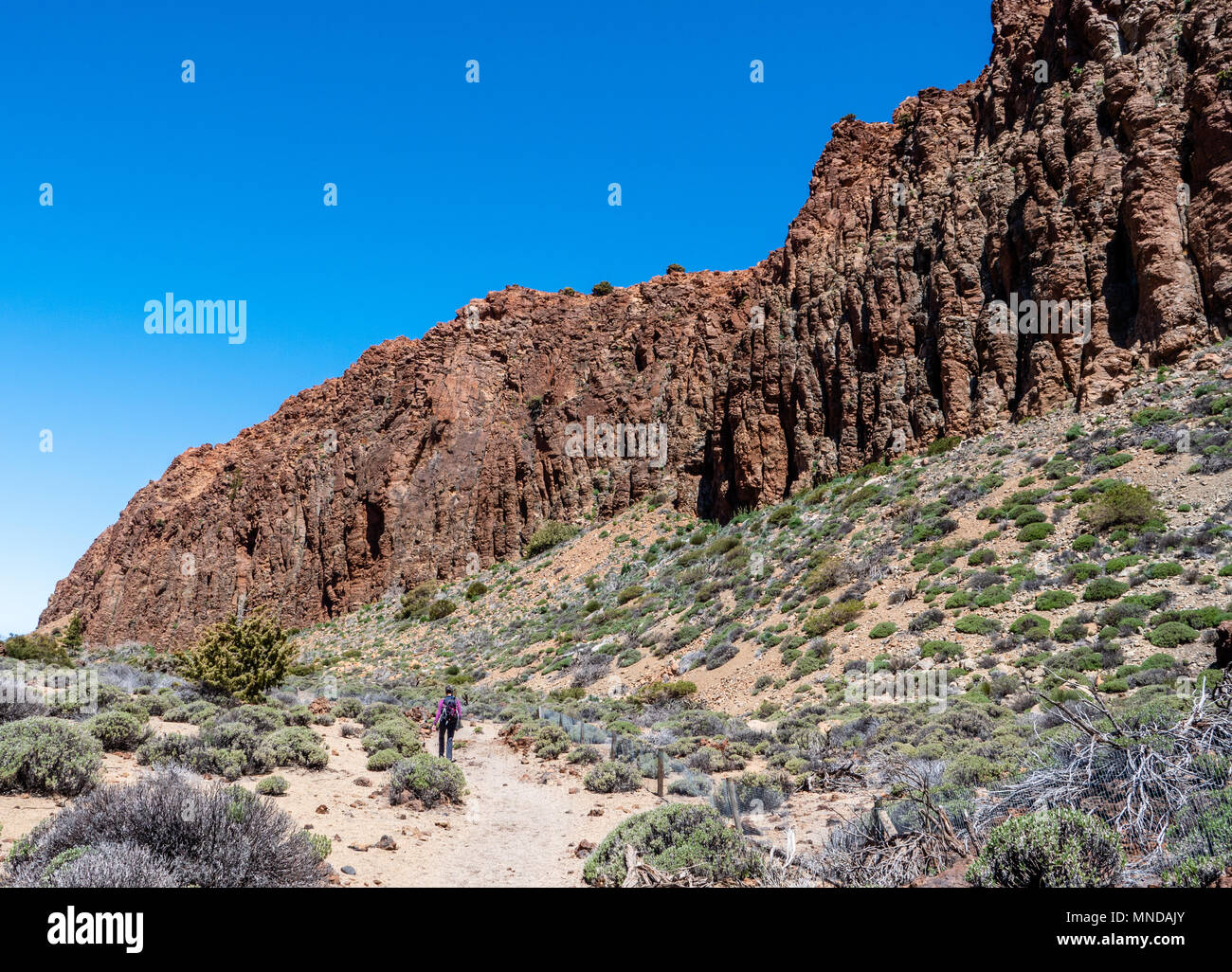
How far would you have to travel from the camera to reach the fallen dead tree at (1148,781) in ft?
15.4

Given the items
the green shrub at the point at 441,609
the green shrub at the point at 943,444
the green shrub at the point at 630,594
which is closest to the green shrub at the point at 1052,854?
the green shrub at the point at 943,444

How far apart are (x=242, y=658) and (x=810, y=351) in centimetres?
2874

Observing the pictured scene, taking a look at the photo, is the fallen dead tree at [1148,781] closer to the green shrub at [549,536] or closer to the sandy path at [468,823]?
the sandy path at [468,823]

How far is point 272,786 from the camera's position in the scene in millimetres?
8758

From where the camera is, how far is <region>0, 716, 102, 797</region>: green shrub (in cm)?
719

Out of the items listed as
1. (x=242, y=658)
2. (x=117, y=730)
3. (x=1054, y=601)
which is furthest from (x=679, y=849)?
(x=1054, y=601)

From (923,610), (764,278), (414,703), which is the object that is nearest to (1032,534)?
(923,610)

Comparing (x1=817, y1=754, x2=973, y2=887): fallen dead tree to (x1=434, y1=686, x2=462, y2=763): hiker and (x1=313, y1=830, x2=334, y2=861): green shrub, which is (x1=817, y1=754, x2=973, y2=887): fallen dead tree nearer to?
(x1=313, y1=830, x2=334, y2=861): green shrub

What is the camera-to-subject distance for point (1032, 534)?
20.2 m

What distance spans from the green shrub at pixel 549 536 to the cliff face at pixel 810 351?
1.99m

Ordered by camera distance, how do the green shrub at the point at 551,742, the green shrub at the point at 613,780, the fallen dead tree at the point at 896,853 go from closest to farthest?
the fallen dead tree at the point at 896,853 < the green shrub at the point at 613,780 < the green shrub at the point at 551,742

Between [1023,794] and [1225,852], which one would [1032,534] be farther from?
[1225,852]

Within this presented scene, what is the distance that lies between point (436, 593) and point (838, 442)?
85.1 feet

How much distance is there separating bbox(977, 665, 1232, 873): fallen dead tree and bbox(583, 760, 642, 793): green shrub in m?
6.26
